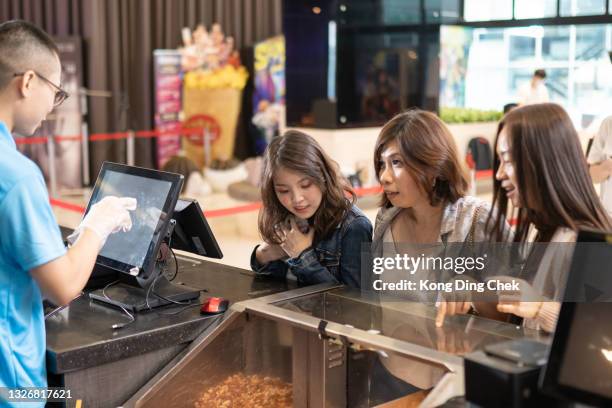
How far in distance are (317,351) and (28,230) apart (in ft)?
2.62

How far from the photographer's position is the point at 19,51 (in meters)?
1.84

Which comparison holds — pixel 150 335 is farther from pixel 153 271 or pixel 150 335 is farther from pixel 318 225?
pixel 318 225

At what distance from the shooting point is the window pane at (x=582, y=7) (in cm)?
848

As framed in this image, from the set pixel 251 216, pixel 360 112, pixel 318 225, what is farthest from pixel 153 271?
pixel 360 112

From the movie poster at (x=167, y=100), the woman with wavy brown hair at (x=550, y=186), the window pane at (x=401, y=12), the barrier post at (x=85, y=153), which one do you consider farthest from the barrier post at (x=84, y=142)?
the woman with wavy brown hair at (x=550, y=186)

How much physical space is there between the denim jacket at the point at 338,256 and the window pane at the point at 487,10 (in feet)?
25.3

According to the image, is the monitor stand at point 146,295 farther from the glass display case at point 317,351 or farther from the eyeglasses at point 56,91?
the eyeglasses at point 56,91

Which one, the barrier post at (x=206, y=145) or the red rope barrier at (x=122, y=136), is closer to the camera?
the red rope barrier at (x=122, y=136)

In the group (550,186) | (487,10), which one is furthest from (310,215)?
(487,10)

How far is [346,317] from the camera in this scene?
81.3 inches

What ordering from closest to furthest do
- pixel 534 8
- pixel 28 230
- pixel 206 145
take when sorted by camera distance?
pixel 28 230 → pixel 534 8 → pixel 206 145

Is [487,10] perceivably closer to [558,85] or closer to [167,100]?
[558,85]

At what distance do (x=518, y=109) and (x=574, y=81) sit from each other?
322 inches

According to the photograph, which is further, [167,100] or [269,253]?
[167,100]
